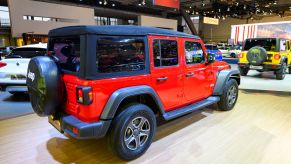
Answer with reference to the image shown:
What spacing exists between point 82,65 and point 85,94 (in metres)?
0.29

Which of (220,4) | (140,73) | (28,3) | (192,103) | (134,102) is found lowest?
(192,103)

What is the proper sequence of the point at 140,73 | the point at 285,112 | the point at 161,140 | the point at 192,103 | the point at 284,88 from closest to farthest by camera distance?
the point at 140,73, the point at 161,140, the point at 192,103, the point at 285,112, the point at 284,88

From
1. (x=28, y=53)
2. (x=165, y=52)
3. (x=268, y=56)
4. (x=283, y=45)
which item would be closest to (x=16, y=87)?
(x=28, y=53)

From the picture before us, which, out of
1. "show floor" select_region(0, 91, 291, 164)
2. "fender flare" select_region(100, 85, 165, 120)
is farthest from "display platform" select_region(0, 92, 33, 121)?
"fender flare" select_region(100, 85, 165, 120)

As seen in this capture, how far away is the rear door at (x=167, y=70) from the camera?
8.24 ft

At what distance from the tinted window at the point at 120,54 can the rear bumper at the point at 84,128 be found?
55 cm

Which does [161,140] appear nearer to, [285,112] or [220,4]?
[285,112]

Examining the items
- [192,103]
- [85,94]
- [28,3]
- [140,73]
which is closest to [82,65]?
[85,94]

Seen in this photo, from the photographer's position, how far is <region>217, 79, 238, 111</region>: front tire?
12.5 ft

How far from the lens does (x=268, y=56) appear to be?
23.8 ft

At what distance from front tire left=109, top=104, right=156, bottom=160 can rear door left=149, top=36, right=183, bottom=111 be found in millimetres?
371

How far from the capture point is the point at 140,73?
2.33 meters

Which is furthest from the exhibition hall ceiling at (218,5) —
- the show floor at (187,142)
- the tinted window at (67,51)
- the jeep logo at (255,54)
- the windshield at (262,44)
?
the tinted window at (67,51)

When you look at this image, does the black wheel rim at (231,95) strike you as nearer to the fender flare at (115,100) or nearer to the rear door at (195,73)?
the rear door at (195,73)
